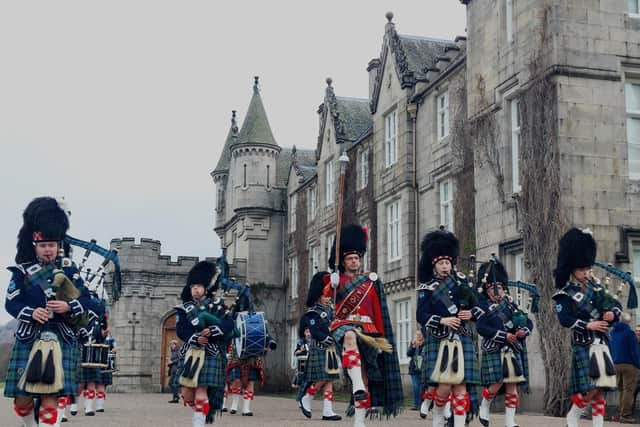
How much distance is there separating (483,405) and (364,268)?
17211 mm

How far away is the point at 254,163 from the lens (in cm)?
4038

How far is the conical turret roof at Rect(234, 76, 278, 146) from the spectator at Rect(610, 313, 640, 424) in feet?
90.6

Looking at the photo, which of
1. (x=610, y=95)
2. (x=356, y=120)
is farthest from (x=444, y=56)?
(x=356, y=120)

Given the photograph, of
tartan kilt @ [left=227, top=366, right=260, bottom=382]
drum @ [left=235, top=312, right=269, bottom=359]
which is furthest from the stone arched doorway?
drum @ [left=235, top=312, right=269, bottom=359]

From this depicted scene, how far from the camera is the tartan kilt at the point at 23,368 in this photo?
8.19m

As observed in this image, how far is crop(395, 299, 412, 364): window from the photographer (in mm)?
25875

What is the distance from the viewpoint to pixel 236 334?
12094mm

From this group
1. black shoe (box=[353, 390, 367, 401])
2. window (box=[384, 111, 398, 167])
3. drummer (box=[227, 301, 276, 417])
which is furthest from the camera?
window (box=[384, 111, 398, 167])

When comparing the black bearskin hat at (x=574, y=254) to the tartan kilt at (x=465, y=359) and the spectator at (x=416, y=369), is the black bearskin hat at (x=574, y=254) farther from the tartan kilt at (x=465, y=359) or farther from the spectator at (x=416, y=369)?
the spectator at (x=416, y=369)

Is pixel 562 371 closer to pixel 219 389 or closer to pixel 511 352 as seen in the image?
pixel 511 352

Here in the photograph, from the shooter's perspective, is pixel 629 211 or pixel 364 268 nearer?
pixel 629 211

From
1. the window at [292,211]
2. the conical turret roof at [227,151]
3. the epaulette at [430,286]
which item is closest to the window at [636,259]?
the epaulette at [430,286]

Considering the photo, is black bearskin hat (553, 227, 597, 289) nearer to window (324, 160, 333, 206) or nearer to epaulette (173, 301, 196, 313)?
epaulette (173, 301, 196, 313)

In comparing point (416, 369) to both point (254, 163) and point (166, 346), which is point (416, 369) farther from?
point (254, 163)
